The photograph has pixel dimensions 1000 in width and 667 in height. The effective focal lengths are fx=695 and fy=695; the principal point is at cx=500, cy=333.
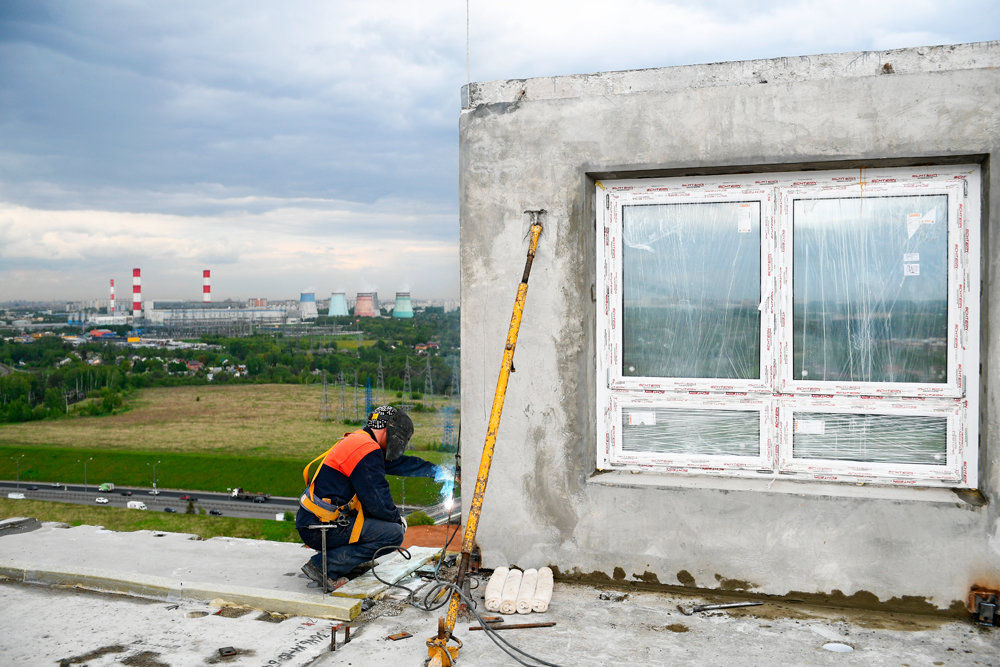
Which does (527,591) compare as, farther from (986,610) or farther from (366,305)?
(366,305)

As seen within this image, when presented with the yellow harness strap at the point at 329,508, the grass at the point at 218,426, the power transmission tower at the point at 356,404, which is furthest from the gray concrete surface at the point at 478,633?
the grass at the point at 218,426

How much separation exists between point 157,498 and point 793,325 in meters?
80.9

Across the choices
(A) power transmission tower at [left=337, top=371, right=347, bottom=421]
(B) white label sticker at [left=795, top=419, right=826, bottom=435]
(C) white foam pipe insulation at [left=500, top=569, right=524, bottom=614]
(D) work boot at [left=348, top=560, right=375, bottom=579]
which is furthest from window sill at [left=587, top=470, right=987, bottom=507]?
(A) power transmission tower at [left=337, top=371, right=347, bottom=421]

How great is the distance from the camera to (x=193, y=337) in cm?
11169

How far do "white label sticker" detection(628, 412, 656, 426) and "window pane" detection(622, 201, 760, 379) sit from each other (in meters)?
0.24

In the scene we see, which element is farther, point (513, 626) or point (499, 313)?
point (499, 313)

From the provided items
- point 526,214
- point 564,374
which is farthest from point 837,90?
point 564,374

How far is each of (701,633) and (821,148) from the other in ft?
8.50

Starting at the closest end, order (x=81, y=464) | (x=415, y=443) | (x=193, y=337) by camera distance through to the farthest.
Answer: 1. (x=415, y=443)
2. (x=81, y=464)
3. (x=193, y=337)

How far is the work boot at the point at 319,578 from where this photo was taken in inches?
166

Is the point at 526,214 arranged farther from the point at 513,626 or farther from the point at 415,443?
the point at 415,443

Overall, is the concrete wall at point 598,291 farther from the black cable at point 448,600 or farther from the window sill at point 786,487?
the black cable at point 448,600

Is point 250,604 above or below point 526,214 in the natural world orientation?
below

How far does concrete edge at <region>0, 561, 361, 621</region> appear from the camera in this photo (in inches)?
151
